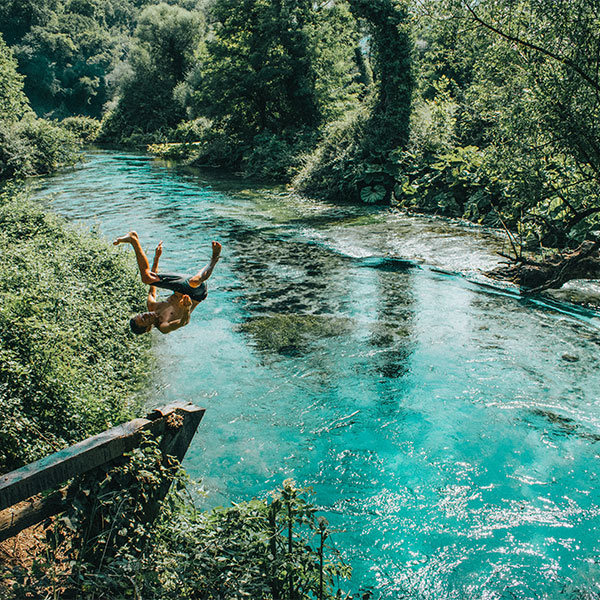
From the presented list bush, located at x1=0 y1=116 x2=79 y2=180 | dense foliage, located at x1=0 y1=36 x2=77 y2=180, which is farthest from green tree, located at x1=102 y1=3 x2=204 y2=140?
bush, located at x1=0 y1=116 x2=79 y2=180

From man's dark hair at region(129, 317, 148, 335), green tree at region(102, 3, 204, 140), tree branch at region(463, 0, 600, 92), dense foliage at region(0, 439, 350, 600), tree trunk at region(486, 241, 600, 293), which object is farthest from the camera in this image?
green tree at region(102, 3, 204, 140)

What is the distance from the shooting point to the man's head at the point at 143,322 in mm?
6102

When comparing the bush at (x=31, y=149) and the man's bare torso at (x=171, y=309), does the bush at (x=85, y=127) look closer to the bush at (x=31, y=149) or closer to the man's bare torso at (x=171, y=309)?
the bush at (x=31, y=149)

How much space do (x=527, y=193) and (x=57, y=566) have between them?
432 inches

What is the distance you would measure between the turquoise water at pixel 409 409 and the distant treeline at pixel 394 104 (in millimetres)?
3390

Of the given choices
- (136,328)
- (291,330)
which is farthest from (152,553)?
(291,330)

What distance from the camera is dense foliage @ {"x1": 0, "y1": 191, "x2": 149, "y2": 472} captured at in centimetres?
614

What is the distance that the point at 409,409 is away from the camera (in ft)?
28.0

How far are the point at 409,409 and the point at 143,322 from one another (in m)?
4.56

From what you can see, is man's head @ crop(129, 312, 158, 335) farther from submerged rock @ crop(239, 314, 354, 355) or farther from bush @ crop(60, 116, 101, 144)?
bush @ crop(60, 116, 101, 144)

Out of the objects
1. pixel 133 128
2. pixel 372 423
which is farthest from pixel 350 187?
pixel 133 128

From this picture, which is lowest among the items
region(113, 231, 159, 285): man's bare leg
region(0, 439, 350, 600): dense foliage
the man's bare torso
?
region(0, 439, 350, 600): dense foliage

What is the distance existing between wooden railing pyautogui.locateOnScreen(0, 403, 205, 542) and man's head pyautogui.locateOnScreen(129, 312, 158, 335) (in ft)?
4.99

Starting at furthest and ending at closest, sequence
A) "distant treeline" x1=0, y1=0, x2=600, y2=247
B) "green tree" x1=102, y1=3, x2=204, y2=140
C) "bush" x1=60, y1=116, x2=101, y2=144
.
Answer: "green tree" x1=102, y1=3, x2=204, y2=140 < "bush" x1=60, y1=116, x2=101, y2=144 < "distant treeline" x1=0, y1=0, x2=600, y2=247
